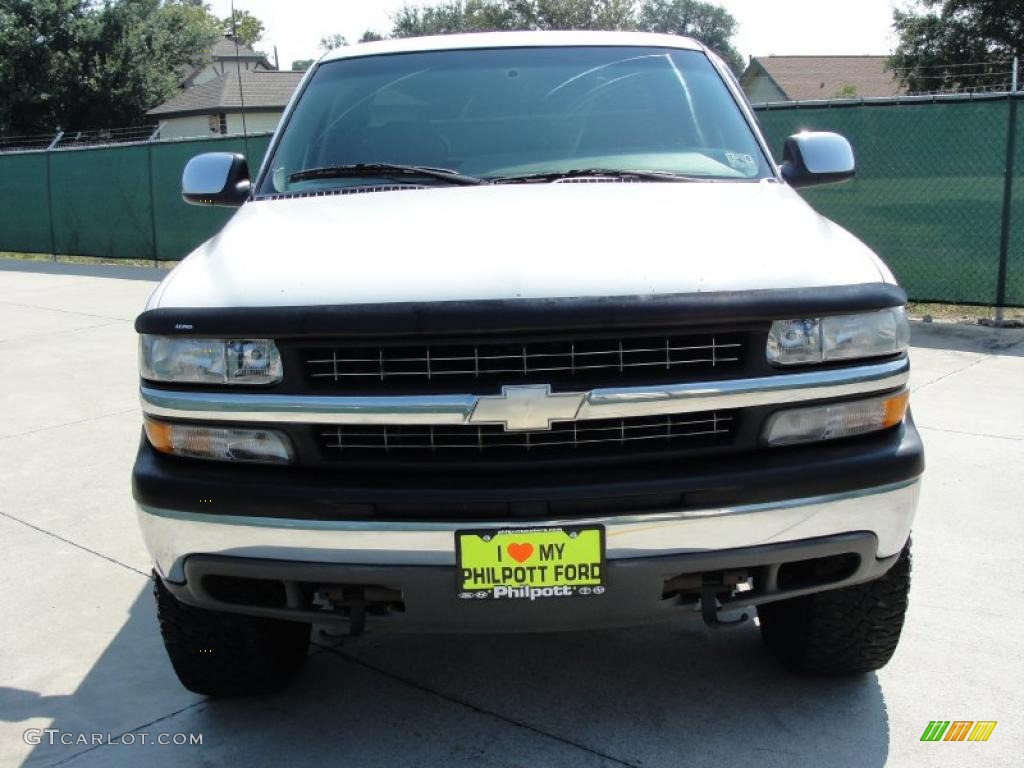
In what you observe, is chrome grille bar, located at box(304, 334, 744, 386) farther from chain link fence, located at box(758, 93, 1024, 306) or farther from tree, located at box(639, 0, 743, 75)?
tree, located at box(639, 0, 743, 75)

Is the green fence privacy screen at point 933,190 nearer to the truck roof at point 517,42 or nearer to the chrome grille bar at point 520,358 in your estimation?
the truck roof at point 517,42

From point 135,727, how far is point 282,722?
0.41 metres

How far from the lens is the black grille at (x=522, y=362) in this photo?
240cm

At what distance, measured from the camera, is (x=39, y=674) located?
131 inches

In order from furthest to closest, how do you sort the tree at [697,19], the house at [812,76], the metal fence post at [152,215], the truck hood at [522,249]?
the tree at [697,19]
the house at [812,76]
the metal fence post at [152,215]
the truck hood at [522,249]

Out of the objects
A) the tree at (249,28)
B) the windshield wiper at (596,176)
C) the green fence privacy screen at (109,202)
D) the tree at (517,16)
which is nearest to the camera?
the windshield wiper at (596,176)

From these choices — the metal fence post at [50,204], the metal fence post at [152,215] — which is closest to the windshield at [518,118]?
the metal fence post at [152,215]

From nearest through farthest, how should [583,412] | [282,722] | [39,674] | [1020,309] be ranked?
[583,412]
[282,722]
[39,674]
[1020,309]

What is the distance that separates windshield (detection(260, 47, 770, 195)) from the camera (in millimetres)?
3547

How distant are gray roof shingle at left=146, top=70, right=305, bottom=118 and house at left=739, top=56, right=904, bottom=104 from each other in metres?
22.3

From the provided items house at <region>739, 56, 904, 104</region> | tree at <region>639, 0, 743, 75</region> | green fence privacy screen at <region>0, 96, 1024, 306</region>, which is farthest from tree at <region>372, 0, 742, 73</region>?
green fence privacy screen at <region>0, 96, 1024, 306</region>

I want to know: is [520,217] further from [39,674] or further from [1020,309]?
[1020,309]

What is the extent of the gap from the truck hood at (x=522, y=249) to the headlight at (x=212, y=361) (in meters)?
0.10

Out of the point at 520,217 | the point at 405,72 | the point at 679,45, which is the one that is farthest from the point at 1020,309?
the point at 520,217
